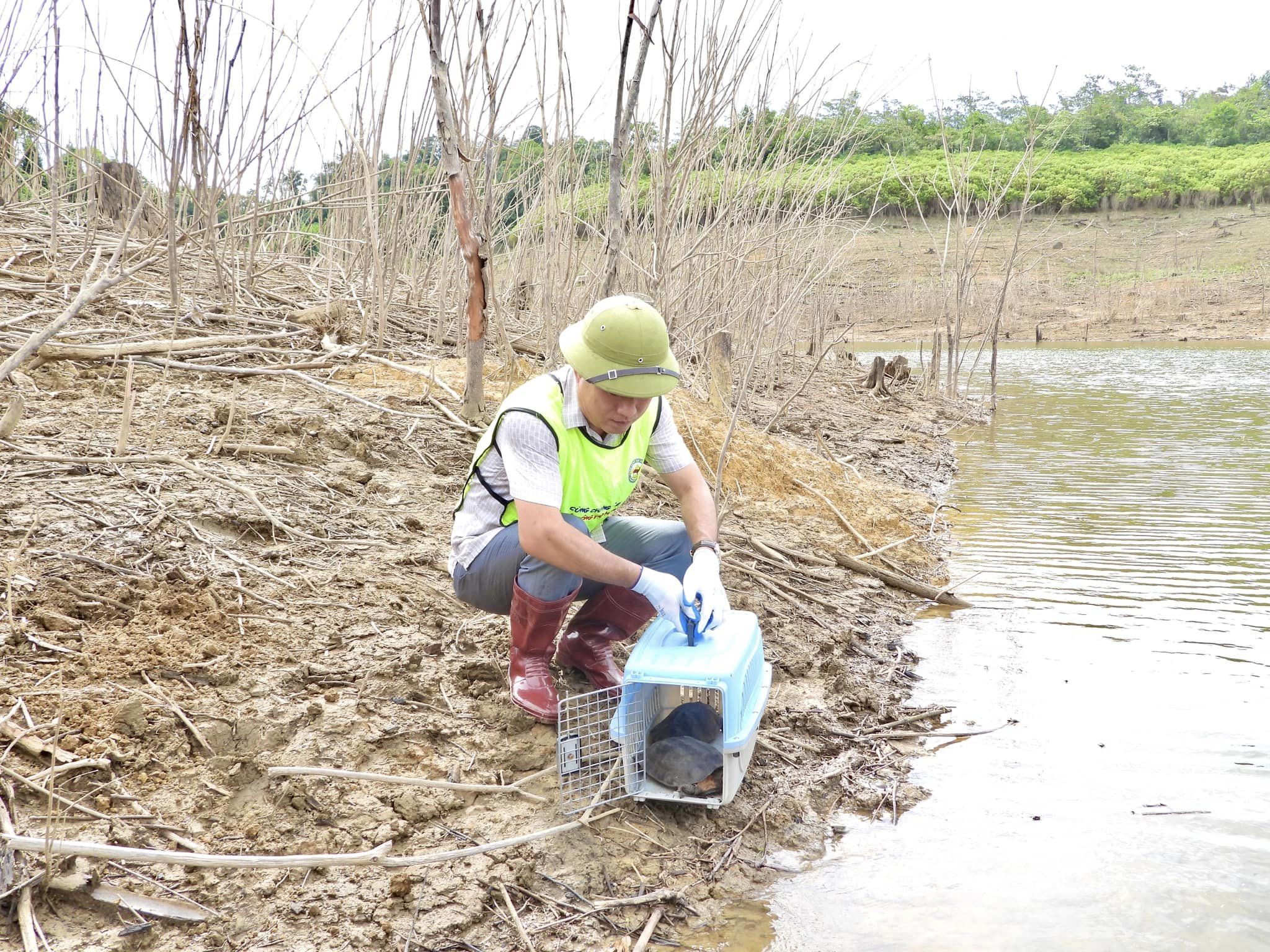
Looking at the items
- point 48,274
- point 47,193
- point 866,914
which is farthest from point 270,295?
point 866,914

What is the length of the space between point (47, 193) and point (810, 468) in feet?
16.6

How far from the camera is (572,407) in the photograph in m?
2.45

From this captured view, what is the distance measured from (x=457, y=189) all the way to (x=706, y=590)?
2.08m

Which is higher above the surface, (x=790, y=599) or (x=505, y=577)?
(x=505, y=577)

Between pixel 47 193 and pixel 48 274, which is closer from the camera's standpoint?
pixel 48 274

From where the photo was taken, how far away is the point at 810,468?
5.70m

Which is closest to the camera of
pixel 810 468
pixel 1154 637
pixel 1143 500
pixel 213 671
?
pixel 213 671

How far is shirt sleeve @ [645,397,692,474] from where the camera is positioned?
9.09ft

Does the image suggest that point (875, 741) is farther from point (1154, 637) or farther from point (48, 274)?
point (48, 274)

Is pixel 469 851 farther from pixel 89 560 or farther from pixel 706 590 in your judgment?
pixel 89 560

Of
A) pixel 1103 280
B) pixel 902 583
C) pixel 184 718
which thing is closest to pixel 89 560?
pixel 184 718

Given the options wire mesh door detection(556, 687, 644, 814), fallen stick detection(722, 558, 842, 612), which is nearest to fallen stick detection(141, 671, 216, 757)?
wire mesh door detection(556, 687, 644, 814)

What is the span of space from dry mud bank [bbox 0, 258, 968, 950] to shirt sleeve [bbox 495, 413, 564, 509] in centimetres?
68

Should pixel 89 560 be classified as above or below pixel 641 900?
above
